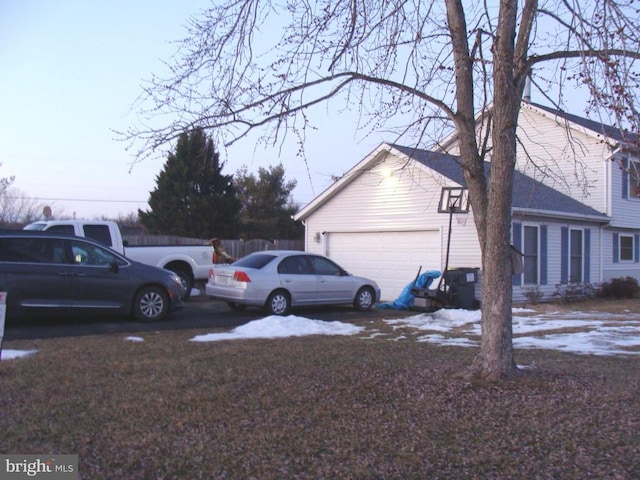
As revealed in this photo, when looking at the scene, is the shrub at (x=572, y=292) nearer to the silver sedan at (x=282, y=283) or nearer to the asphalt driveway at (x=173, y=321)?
the asphalt driveway at (x=173, y=321)

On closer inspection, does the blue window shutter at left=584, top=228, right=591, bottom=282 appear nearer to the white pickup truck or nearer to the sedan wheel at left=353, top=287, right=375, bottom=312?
the sedan wheel at left=353, top=287, right=375, bottom=312

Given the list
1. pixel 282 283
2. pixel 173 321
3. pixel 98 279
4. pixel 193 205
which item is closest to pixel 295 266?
pixel 282 283

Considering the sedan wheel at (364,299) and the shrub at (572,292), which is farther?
the shrub at (572,292)

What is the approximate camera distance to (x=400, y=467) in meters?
4.63

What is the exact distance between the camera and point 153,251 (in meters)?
16.9

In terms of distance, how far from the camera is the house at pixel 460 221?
689 inches

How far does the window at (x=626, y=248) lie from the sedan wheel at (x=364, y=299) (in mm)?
10993

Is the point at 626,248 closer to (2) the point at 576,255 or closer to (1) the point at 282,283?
(2) the point at 576,255

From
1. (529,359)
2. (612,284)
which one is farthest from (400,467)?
(612,284)

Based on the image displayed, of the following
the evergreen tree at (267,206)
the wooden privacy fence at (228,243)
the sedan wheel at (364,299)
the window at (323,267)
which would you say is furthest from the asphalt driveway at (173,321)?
the evergreen tree at (267,206)

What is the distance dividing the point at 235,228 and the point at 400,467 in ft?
99.5

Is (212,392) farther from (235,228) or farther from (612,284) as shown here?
(235,228)

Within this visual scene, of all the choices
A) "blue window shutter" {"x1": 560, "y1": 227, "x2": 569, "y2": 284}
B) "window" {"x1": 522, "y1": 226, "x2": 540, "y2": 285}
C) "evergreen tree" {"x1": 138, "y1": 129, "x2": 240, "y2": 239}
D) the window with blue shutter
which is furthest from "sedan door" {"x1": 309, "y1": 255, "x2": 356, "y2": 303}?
"evergreen tree" {"x1": 138, "y1": 129, "x2": 240, "y2": 239}

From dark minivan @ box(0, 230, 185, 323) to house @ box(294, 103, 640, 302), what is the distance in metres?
6.76
